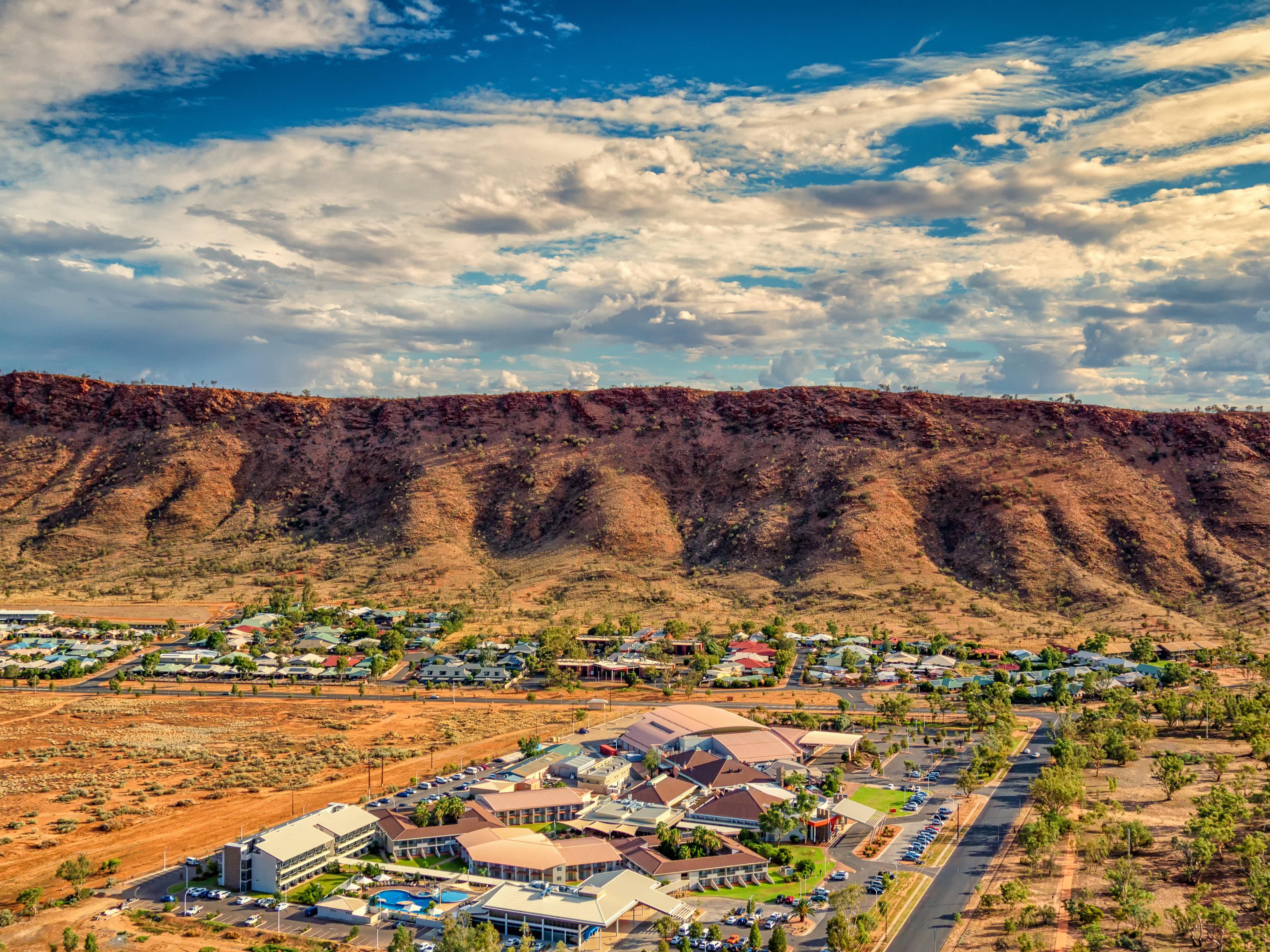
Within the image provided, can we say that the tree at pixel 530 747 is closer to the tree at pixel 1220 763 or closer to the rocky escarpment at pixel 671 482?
the tree at pixel 1220 763

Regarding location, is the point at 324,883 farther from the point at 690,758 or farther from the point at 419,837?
the point at 690,758

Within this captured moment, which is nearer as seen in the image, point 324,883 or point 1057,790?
point 324,883

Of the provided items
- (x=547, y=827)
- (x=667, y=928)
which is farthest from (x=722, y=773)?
(x=667, y=928)

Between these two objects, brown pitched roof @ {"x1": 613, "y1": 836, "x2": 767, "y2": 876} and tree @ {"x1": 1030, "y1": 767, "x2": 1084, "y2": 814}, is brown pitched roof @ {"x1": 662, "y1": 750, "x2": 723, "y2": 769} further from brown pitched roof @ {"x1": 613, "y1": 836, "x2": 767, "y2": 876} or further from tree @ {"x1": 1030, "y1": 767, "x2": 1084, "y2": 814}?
tree @ {"x1": 1030, "y1": 767, "x2": 1084, "y2": 814}

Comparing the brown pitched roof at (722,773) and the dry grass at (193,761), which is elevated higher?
the brown pitched roof at (722,773)

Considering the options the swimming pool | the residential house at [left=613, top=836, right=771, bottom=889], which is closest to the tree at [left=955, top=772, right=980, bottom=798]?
the residential house at [left=613, top=836, right=771, bottom=889]

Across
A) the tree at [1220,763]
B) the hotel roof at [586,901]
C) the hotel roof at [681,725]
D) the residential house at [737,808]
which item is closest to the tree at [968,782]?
the residential house at [737,808]

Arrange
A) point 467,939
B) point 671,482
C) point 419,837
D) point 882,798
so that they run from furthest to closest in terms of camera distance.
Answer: point 671,482 → point 882,798 → point 419,837 → point 467,939
